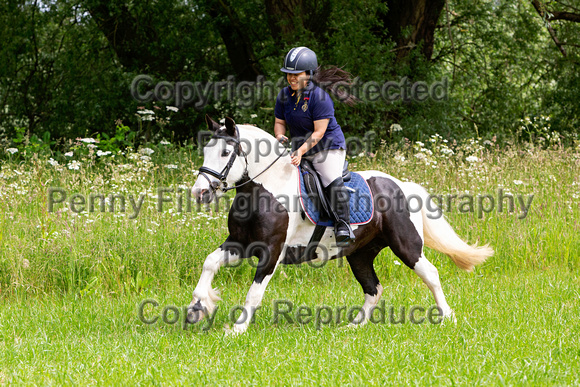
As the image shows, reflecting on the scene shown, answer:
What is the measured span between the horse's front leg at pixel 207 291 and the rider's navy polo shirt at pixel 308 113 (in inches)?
49.2

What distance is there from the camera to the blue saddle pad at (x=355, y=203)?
5.43 m

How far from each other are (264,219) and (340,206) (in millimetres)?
773

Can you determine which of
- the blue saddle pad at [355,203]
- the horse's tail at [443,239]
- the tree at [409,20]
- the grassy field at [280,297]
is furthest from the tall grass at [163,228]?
the tree at [409,20]

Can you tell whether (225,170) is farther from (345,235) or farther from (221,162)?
(345,235)

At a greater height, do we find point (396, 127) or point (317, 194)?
point (396, 127)

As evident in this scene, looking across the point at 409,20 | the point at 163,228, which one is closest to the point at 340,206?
the point at 163,228

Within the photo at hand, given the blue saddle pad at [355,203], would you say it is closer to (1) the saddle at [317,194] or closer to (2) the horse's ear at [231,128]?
(1) the saddle at [317,194]

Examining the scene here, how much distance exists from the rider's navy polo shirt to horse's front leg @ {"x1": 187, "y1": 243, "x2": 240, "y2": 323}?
1.25 meters

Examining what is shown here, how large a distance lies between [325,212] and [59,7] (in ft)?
42.6

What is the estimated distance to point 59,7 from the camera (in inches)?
618

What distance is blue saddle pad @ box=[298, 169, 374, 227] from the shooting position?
5.43m

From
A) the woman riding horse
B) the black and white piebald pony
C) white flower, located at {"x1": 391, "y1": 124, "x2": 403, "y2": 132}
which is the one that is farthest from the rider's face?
white flower, located at {"x1": 391, "y1": 124, "x2": 403, "y2": 132}

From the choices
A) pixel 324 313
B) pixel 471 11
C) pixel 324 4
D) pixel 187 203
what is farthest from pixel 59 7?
pixel 324 313

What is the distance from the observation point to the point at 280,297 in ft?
22.5
